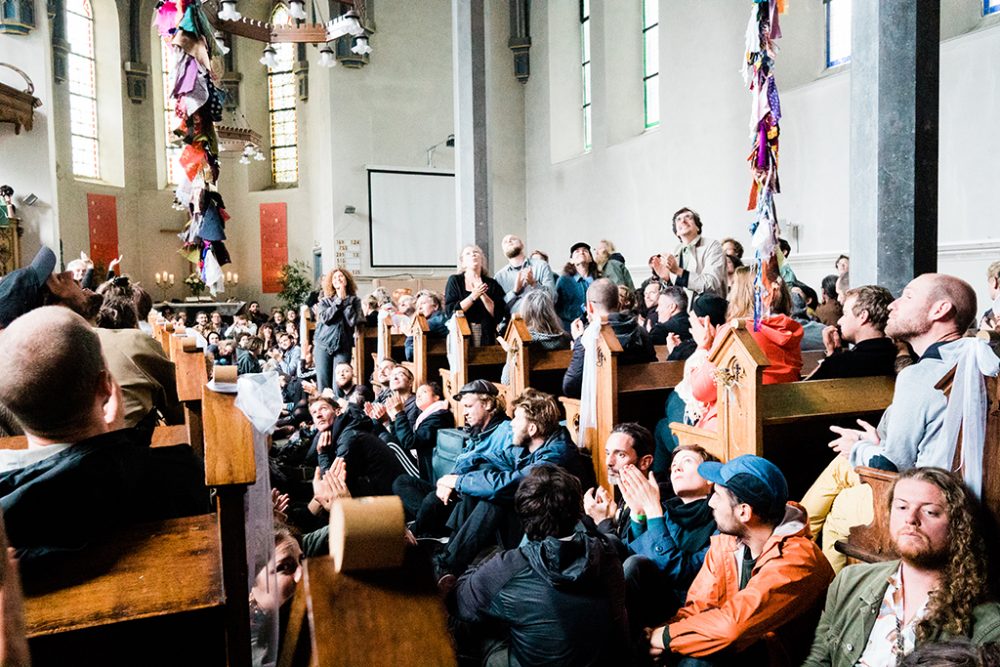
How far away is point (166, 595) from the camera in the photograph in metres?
1.21

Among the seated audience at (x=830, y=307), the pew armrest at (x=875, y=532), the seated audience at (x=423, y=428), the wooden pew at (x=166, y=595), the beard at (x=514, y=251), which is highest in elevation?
the beard at (x=514, y=251)

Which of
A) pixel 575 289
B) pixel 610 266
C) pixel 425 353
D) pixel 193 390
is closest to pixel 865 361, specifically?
pixel 193 390

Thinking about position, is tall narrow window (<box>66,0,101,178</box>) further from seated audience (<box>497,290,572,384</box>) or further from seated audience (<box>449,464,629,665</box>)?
seated audience (<box>449,464,629,665</box>)

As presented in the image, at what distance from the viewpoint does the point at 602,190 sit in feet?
44.7

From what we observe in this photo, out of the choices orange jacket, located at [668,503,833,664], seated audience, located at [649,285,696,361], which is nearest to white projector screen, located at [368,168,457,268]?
seated audience, located at [649,285,696,361]

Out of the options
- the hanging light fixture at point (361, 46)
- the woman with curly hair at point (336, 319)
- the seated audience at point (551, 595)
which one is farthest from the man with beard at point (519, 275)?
the seated audience at point (551, 595)

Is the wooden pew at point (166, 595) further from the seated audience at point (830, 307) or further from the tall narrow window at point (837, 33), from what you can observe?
the tall narrow window at point (837, 33)

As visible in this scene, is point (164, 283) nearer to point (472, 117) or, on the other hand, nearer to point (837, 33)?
point (472, 117)

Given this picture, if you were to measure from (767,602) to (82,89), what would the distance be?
20172mm

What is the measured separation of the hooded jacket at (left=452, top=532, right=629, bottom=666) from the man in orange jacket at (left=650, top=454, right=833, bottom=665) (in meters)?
0.21

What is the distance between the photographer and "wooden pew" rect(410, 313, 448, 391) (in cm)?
667

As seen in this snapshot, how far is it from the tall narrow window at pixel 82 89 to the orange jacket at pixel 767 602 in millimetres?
19245

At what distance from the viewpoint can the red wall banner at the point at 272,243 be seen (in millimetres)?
19938

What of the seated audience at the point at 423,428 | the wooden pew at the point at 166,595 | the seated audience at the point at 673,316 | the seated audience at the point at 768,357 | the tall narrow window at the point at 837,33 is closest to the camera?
the wooden pew at the point at 166,595
